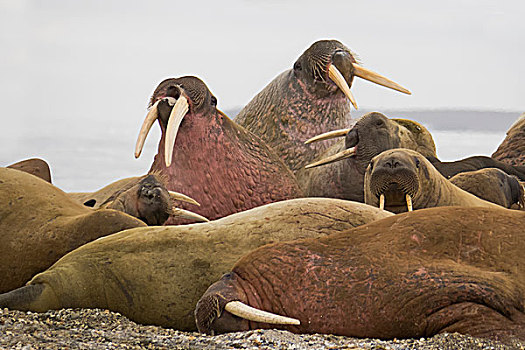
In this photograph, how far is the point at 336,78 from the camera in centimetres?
642

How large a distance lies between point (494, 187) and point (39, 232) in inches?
137

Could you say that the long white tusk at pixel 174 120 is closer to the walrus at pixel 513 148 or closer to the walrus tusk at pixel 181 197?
the walrus tusk at pixel 181 197

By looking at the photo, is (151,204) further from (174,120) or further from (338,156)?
(338,156)

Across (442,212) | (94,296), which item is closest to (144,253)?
(94,296)

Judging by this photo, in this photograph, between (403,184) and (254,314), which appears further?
(403,184)

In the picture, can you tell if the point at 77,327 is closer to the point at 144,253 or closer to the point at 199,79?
the point at 144,253

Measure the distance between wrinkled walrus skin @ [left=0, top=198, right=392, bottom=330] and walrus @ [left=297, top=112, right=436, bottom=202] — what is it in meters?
2.15

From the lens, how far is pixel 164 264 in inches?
139

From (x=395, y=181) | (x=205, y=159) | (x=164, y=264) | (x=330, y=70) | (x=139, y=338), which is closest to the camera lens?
(x=139, y=338)

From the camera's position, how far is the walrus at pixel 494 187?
20.1 feet

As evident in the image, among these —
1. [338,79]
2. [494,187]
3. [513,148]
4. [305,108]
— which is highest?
[338,79]

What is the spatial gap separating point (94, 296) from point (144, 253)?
0.92ft

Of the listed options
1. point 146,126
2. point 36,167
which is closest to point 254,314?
point 146,126

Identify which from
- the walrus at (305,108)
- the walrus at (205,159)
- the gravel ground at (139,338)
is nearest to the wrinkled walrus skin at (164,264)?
the gravel ground at (139,338)
